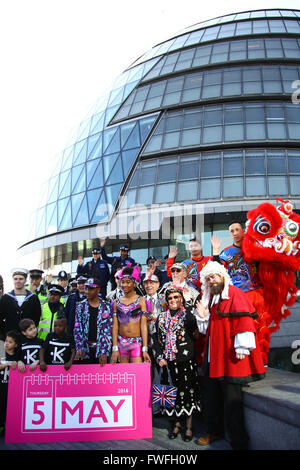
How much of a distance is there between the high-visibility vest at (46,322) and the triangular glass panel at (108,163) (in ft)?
41.5

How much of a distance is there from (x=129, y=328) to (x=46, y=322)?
2.04 metres

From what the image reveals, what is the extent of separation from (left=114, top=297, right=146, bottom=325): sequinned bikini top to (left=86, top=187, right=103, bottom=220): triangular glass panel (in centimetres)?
1352

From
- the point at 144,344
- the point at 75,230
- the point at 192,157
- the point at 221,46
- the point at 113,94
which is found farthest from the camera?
the point at 113,94

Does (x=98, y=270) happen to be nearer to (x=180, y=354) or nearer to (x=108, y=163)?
(x=180, y=354)

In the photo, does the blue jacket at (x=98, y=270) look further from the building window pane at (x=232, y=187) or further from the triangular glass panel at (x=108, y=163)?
the triangular glass panel at (x=108, y=163)

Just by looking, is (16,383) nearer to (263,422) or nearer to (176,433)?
(176,433)

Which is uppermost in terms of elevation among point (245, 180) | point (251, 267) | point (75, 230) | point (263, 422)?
point (245, 180)

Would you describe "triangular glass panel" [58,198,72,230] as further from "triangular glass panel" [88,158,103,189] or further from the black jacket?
the black jacket

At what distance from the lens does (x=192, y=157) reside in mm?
16578

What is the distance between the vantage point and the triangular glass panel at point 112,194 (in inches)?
674

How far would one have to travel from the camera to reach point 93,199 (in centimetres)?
1827
